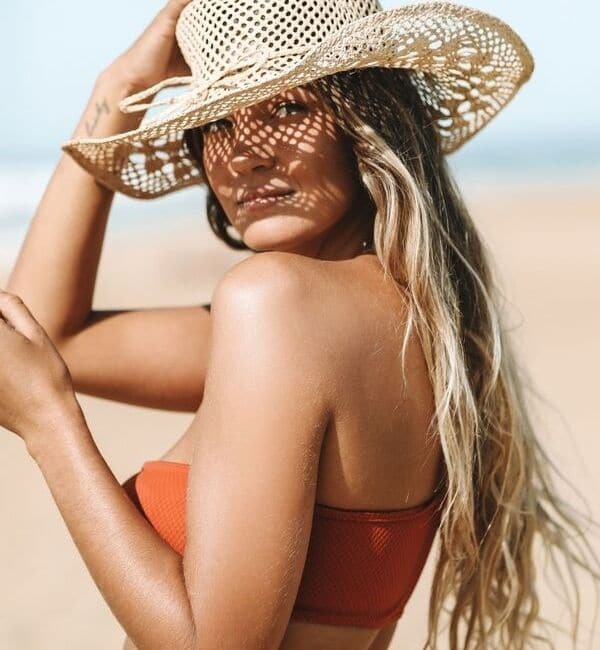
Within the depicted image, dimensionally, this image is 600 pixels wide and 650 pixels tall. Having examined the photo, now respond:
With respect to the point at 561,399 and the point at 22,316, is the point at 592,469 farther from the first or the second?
the point at 22,316

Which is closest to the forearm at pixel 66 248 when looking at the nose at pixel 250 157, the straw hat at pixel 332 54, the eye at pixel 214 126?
the straw hat at pixel 332 54

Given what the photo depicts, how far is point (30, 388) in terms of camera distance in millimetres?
1766

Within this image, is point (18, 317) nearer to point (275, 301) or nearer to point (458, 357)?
point (275, 301)

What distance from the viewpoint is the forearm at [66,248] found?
255cm

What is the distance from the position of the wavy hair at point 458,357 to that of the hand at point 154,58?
0.28m

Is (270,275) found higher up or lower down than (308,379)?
higher up

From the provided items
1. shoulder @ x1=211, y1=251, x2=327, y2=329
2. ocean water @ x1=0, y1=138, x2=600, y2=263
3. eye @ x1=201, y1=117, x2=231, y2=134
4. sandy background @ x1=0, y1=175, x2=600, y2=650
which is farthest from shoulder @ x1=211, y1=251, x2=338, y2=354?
ocean water @ x1=0, y1=138, x2=600, y2=263

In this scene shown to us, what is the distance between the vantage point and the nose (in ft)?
6.56

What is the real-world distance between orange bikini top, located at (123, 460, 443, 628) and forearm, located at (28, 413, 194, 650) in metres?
0.21

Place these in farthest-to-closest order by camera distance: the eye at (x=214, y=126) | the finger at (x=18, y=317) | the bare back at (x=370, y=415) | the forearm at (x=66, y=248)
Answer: the forearm at (x=66, y=248)
the eye at (x=214, y=126)
the finger at (x=18, y=317)
the bare back at (x=370, y=415)

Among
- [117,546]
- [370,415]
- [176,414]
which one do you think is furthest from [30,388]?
[176,414]

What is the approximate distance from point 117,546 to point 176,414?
22.1 ft

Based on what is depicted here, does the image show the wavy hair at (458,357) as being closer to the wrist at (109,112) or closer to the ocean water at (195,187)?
the wrist at (109,112)

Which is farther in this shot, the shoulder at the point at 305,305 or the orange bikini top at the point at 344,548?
the orange bikini top at the point at 344,548
